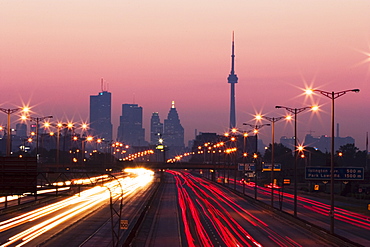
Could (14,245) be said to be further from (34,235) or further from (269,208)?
(269,208)

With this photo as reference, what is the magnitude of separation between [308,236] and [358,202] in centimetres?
5610

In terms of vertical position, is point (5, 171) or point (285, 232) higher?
point (5, 171)

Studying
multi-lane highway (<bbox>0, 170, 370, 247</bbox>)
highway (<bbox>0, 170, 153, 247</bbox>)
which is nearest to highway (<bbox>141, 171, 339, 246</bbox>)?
multi-lane highway (<bbox>0, 170, 370, 247</bbox>)

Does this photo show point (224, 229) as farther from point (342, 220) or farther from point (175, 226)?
point (342, 220)

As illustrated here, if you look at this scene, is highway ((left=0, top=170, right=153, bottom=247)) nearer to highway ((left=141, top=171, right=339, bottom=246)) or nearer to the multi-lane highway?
the multi-lane highway

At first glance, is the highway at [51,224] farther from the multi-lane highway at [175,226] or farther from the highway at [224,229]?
the highway at [224,229]

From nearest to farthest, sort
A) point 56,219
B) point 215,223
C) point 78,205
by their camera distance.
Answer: point 215,223 < point 56,219 < point 78,205

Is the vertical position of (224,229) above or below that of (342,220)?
above

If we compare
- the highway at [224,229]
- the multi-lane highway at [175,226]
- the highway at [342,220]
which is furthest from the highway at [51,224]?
the highway at [342,220]

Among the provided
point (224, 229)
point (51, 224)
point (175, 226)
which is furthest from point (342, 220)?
point (51, 224)

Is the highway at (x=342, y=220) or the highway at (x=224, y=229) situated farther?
the highway at (x=342, y=220)

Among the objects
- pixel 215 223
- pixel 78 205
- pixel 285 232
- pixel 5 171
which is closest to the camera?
pixel 5 171

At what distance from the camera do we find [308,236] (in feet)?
192

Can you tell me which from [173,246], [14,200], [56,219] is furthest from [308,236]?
[14,200]
